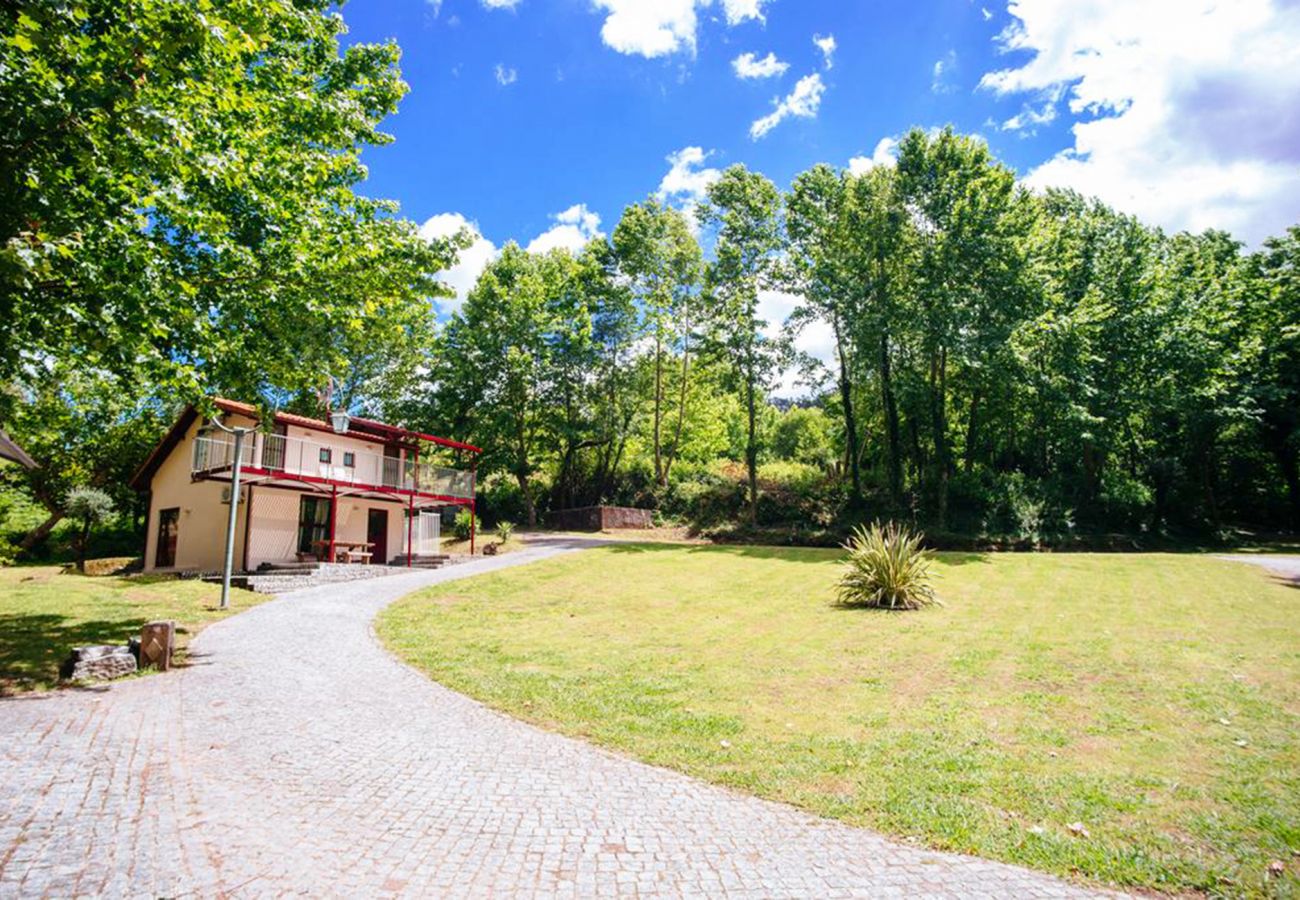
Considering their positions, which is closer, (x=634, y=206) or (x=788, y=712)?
(x=788, y=712)

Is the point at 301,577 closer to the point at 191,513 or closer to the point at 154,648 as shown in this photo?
the point at 191,513

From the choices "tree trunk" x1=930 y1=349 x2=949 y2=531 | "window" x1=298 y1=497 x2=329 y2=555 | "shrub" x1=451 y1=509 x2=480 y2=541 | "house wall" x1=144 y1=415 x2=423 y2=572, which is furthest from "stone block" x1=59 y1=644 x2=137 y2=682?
"tree trunk" x1=930 y1=349 x2=949 y2=531

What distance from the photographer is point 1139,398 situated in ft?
82.5

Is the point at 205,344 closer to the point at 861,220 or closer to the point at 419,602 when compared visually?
the point at 419,602

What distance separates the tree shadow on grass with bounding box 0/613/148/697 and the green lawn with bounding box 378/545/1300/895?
4004 millimetres

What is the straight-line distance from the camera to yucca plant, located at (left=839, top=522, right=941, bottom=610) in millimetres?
12127

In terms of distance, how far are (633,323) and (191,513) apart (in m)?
22.1

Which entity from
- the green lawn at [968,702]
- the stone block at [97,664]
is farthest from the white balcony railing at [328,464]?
the stone block at [97,664]

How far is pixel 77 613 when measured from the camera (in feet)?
37.5

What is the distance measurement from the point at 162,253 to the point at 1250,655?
49.4ft

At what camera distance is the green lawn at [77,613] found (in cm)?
→ 797

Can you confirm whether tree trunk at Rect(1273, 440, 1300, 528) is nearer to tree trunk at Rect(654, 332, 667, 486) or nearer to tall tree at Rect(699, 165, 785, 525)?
tall tree at Rect(699, 165, 785, 525)

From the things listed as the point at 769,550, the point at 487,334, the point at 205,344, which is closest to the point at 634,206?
the point at 487,334

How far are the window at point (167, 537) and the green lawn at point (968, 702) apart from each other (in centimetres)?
1540
